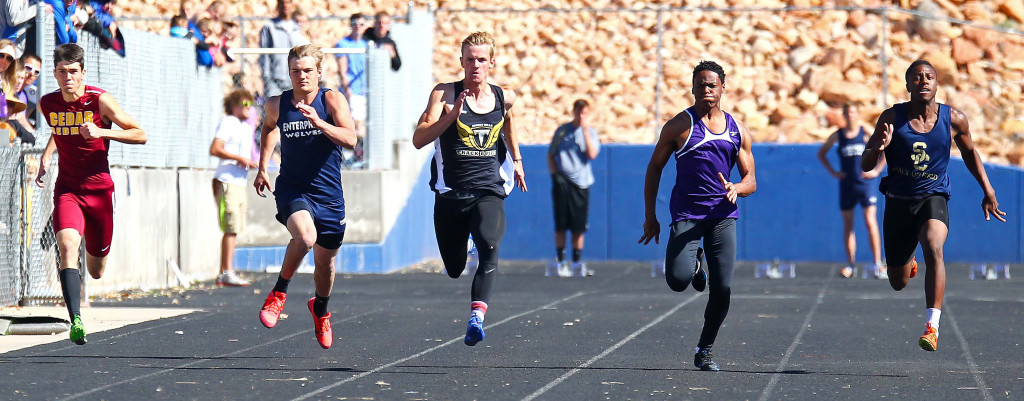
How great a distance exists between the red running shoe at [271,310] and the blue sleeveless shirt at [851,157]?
10237 mm

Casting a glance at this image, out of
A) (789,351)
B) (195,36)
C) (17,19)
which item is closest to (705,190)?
(789,351)

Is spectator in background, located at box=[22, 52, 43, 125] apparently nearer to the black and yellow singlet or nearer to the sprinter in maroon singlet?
the sprinter in maroon singlet

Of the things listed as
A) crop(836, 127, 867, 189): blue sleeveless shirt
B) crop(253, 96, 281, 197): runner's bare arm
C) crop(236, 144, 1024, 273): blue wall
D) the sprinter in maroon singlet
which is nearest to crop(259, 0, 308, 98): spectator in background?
crop(236, 144, 1024, 273): blue wall

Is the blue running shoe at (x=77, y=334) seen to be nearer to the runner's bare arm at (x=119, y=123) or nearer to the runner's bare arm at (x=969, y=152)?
the runner's bare arm at (x=119, y=123)

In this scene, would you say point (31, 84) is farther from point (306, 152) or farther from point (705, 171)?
point (705, 171)

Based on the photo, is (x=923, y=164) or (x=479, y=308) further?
(x=923, y=164)

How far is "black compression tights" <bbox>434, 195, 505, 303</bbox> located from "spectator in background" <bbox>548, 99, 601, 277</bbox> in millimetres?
9596

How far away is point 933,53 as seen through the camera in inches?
1055

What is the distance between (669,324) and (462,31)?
15760 mm

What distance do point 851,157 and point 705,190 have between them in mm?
9788

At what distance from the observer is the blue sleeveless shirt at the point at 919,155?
9531 millimetres

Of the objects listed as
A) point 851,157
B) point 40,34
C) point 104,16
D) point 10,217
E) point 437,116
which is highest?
point 104,16

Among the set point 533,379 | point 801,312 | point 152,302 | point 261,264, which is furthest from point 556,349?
point 261,264

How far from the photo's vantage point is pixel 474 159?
941 cm
